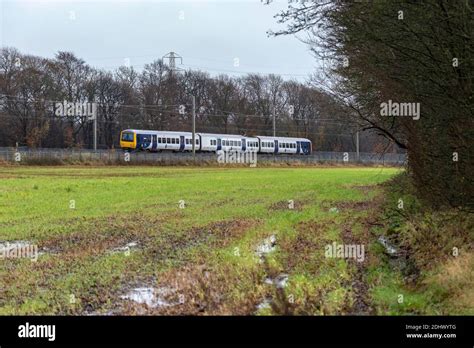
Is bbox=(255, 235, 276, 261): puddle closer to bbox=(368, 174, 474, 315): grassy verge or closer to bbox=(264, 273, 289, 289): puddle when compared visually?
bbox=(264, 273, 289, 289): puddle

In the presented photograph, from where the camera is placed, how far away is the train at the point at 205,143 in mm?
70375

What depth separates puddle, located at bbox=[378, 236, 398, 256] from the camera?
11.1 m

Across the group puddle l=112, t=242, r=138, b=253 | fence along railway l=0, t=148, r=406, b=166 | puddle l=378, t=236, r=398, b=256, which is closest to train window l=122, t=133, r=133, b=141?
fence along railway l=0, t=148, r=406, b=166

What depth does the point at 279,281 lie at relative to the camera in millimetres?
8500

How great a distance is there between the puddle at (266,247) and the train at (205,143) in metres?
58.7

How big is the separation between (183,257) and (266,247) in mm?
1905

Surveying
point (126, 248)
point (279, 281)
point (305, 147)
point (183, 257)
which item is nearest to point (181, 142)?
point (305, 147)

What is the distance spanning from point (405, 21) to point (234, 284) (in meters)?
4.94

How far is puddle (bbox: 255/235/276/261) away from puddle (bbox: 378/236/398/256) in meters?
2.37

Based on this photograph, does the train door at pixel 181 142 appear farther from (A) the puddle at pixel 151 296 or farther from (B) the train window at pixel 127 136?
(A) the puddle at pixel 151 296

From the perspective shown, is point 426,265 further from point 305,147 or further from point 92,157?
point 305,147
